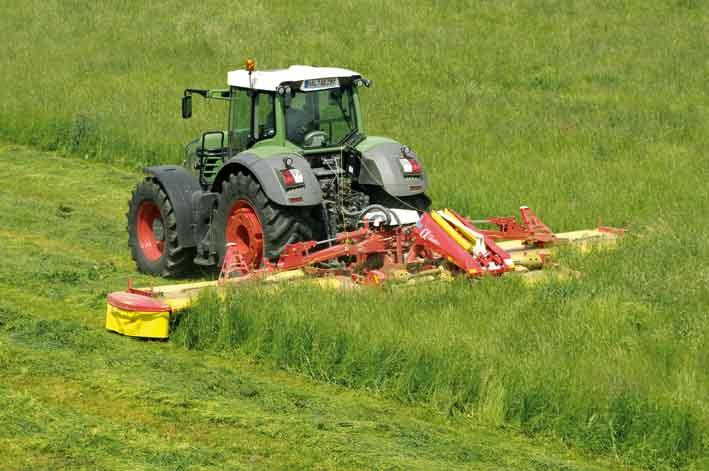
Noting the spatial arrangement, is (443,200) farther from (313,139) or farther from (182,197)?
(182,197)

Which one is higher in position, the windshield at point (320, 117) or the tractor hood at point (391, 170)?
the windshield at point (320, 117)

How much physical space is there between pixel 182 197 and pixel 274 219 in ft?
4.56

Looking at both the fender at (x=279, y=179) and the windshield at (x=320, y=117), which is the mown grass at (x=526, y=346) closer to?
the fender at (x=279, y=179)

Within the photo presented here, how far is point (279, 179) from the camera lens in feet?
35.8

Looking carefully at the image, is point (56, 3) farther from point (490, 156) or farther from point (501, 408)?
point (501, 408)

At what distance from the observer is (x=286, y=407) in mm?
8242

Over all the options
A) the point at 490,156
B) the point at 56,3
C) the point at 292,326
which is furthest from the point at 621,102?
the point at 56,3

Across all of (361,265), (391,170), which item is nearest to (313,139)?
(391,170)

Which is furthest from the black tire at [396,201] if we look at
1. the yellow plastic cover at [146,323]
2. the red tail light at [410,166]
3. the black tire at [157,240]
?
the yellow plastic cover at [146,323]

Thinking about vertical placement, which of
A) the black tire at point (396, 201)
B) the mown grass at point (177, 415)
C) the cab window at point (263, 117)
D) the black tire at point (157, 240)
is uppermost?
the cab window at point (263, 117)

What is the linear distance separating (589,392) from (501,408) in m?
0.57

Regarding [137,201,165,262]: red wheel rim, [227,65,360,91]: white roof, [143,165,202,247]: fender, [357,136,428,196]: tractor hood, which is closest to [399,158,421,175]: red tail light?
[357,136,428,196]: tractor hood

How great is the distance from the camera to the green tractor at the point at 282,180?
11.0 metres

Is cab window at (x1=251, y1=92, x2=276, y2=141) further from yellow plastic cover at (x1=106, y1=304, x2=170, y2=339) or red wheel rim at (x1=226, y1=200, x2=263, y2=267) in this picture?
yellow plastic cover at (x1=106, y1=304, x2=170, y2=339)
